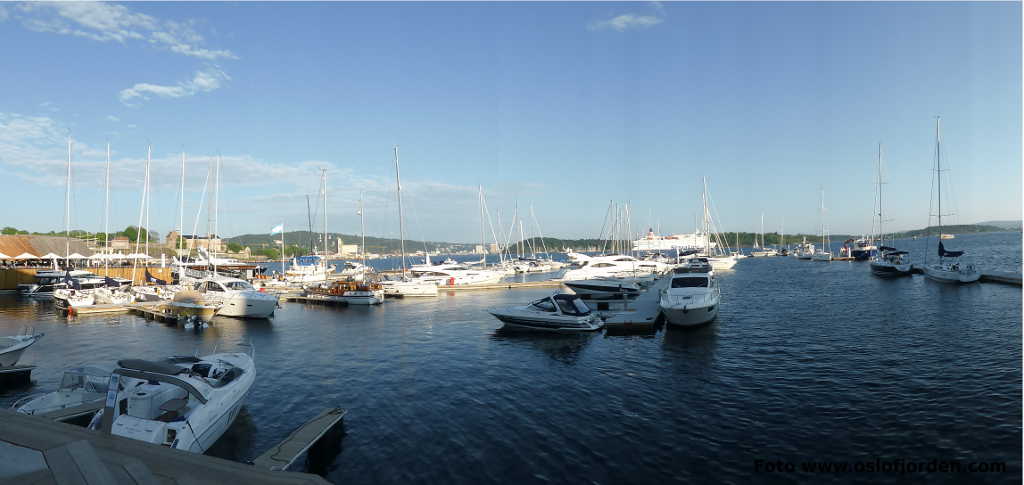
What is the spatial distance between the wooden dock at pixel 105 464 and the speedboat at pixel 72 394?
10894 millimetres

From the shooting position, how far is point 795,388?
1622 centimetres

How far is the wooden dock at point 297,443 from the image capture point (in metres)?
10.2

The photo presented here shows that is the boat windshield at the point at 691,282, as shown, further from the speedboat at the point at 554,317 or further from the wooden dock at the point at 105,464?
the wooden dock at the point at 105,464

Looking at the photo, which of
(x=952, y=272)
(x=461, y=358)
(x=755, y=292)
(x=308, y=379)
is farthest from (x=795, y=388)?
(x=952, y=272)

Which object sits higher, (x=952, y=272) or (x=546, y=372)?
(x=952, y=272)

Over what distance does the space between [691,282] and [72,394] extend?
95.4 feet

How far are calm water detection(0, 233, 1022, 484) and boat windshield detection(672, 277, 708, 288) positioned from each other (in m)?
2.87

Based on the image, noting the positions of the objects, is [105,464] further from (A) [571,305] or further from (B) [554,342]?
(A) [571,305]

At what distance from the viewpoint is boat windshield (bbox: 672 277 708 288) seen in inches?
1189

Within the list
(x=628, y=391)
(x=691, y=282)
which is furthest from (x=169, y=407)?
(x=691, y=282)

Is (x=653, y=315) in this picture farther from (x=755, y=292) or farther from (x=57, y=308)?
(x=57, y=308)

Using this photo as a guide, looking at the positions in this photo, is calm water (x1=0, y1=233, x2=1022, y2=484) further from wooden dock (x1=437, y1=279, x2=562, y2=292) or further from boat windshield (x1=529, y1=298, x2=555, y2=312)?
wooden dock (x1=437, y1=279, x2=562, y2=292)

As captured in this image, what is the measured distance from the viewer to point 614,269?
204 ft

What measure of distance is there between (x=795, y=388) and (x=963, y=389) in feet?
16.0
